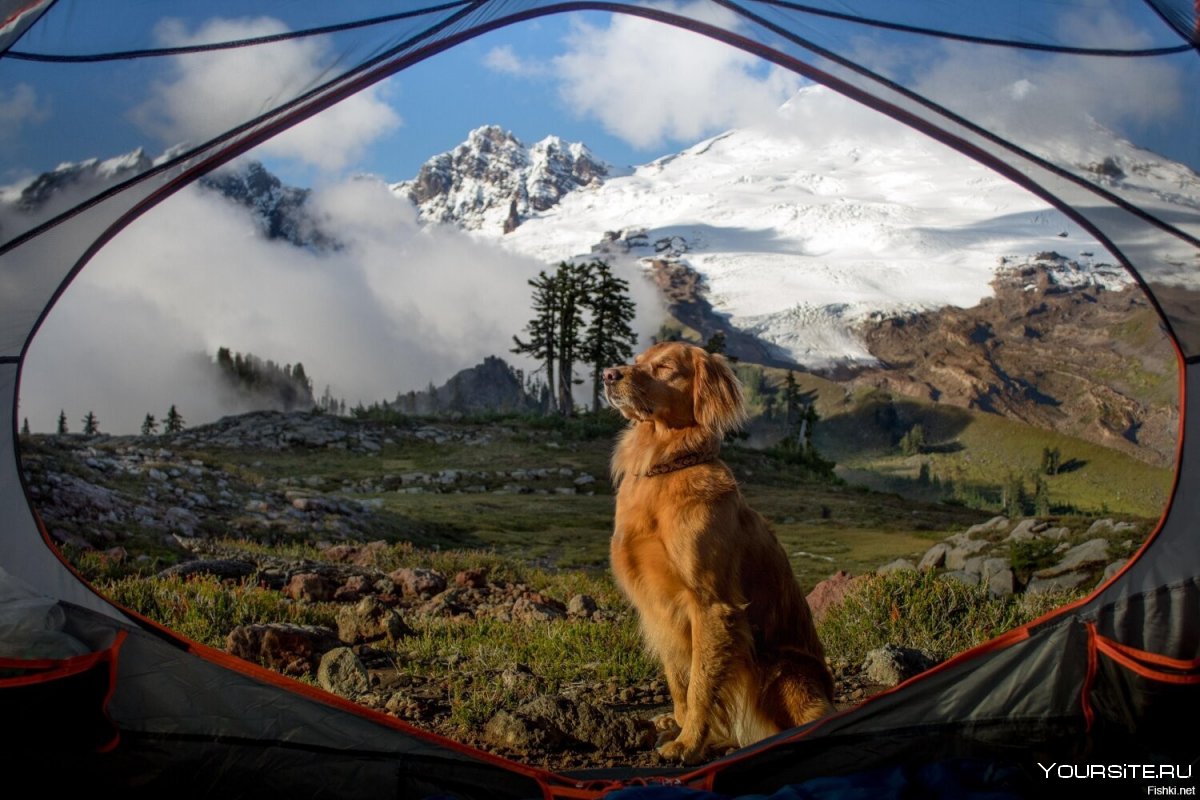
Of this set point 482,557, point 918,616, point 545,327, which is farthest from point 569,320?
point 918,616

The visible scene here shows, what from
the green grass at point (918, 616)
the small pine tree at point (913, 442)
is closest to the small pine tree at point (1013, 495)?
the small pine tree at point (913, 442)

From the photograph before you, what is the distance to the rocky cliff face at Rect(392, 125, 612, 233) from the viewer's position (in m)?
98.2

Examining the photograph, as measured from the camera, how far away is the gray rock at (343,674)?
476 cm

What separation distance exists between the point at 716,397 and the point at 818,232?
230 ft

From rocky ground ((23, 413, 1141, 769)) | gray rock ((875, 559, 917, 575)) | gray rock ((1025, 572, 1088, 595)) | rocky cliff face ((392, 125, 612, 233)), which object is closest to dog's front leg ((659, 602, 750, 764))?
rocky ground ((23, 413, 1141, 769))

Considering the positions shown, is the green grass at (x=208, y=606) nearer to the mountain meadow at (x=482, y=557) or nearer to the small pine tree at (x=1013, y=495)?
the mountain meadow at (x=482, y=557)

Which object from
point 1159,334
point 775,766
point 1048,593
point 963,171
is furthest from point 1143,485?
point 963,171

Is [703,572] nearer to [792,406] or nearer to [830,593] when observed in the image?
[830,593]

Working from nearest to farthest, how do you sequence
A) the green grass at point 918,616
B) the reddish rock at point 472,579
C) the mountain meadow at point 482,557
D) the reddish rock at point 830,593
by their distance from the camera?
the mountain meadow at point 482,557 < the green grass at point 918,616 < the reddish rock at point 830,593 < the reddish rock at point 472,579

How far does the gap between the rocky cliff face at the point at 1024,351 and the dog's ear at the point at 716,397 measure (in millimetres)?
25790

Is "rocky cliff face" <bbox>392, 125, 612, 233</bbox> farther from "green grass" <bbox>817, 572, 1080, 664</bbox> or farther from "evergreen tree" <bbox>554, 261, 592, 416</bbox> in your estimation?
"green grass" <bbox>817, 572, 1080, 664</bbox>

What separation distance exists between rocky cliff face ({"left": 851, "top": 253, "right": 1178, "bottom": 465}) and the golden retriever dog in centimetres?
2586

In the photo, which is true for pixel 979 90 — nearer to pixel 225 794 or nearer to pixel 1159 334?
pixel 1159 334

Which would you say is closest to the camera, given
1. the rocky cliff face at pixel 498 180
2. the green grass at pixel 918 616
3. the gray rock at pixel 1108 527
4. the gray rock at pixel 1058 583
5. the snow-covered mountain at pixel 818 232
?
the green grass at pixel 918 616
